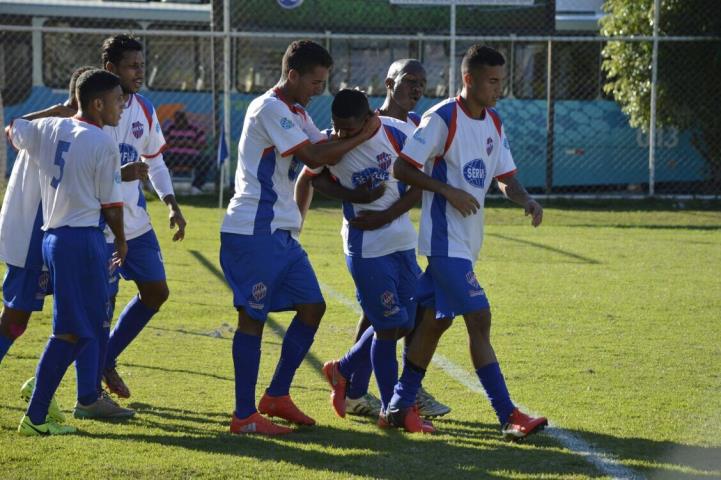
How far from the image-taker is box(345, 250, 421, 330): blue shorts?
6184 mm

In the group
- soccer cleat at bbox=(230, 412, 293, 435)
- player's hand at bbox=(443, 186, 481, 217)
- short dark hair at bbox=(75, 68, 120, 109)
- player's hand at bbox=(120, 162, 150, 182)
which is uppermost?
short dark hair at bbox=(75, 68, 120, 109)

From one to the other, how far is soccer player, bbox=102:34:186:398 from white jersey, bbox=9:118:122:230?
2.71 ft

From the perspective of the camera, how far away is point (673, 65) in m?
19.6

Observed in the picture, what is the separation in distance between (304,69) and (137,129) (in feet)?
4.73

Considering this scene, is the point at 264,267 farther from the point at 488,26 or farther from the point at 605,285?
the point at 488,26

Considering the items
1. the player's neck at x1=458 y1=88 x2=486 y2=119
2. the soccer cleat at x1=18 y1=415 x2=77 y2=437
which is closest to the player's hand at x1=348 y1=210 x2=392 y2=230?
the player's neck at x1=458 y1=88 x2=486 y2=119

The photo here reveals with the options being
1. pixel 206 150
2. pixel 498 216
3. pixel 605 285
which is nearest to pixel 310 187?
pixel 605 285

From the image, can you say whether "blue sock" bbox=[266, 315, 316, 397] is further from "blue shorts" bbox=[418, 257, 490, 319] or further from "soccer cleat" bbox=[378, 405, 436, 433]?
"blue shorts" bbox=[418, 257, 490, 319]

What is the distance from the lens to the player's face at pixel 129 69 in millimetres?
6715

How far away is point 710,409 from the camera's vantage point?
6500mm

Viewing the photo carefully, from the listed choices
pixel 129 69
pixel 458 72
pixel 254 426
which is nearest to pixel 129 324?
pixel 254 426

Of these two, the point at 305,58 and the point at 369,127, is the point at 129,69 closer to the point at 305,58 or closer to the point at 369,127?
the point at 305,58

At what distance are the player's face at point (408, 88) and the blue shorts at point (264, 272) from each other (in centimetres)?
109

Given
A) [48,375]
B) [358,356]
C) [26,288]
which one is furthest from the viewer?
[358,356]
